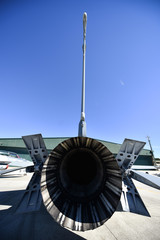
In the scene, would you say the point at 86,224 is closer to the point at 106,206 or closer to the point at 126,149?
the point at 106,206

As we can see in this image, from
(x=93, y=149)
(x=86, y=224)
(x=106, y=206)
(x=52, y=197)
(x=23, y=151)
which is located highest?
(x=93, y=149)

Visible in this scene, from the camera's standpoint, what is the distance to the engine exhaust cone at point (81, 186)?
1.31 m

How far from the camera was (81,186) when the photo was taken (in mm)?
1836

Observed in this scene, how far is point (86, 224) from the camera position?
1.27 metres

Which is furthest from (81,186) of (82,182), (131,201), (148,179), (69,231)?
(131,201)

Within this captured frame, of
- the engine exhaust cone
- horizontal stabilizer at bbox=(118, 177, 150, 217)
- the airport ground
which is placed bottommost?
the airport ground

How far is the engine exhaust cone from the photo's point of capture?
4.31ft

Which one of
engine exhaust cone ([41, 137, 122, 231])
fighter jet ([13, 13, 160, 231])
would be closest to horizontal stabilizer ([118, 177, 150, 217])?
fighter jet ([13, 13, 160, 231])

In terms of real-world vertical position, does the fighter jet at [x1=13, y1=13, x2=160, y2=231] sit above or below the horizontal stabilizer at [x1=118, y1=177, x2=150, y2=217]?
above

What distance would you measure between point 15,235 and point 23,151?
24.8 m

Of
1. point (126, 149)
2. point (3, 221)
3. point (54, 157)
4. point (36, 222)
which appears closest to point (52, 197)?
point (54, 157)

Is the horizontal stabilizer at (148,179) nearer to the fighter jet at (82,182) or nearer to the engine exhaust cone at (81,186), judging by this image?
the fighter jet at (82,182)

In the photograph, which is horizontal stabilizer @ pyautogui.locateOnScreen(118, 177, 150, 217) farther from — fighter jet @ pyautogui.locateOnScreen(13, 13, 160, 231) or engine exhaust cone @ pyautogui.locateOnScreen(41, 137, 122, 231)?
engine exhaust cone @ pyautogui.locateOnScreen(41, 137, 122, 231)

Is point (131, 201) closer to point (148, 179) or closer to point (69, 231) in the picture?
point (148, 179)
